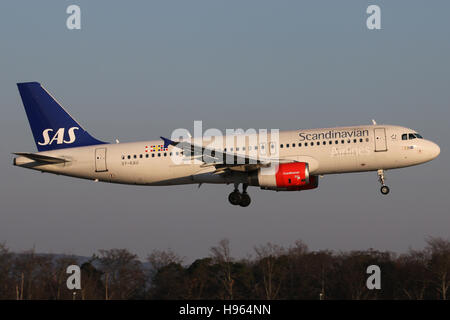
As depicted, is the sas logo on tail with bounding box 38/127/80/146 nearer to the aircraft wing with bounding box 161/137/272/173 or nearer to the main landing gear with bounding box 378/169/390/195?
the aircraft wing with bounding box 161/137/272/173

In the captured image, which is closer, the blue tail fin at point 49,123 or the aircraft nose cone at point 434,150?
the aircraft nose cone at point 434,150

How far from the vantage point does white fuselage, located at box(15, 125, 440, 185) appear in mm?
49719

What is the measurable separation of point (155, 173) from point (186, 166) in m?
2.43

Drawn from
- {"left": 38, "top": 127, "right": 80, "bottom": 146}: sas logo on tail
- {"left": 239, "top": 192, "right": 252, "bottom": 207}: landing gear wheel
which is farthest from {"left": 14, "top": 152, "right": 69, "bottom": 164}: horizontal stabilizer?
{"left": 239, "top": 192, "right": 252, "bottom": 207}: landing gear wheel

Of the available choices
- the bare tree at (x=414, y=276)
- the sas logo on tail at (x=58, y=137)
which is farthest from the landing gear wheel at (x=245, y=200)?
the bare tree at (x=414, y=276)

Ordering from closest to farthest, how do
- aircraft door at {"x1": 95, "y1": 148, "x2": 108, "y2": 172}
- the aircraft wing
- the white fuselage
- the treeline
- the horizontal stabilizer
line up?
the white fuselage → the aircraft wing → the horizontal stabilizer → aircraft door at {"x1": 95, "y1": 148, "x2": 108, "y2": 172} → the treeline

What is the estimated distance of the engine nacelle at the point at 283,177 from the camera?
4944 cm

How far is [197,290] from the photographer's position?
92812 mm

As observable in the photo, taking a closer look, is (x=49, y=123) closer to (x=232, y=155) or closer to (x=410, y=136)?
(x=232, y=155)

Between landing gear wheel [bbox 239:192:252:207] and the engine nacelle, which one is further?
landing gear wheel [bbox 239:192:252:207]

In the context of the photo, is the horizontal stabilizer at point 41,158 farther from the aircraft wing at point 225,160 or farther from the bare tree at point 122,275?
the bare tree at point 122,275

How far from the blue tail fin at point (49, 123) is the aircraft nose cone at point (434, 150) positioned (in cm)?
2463
